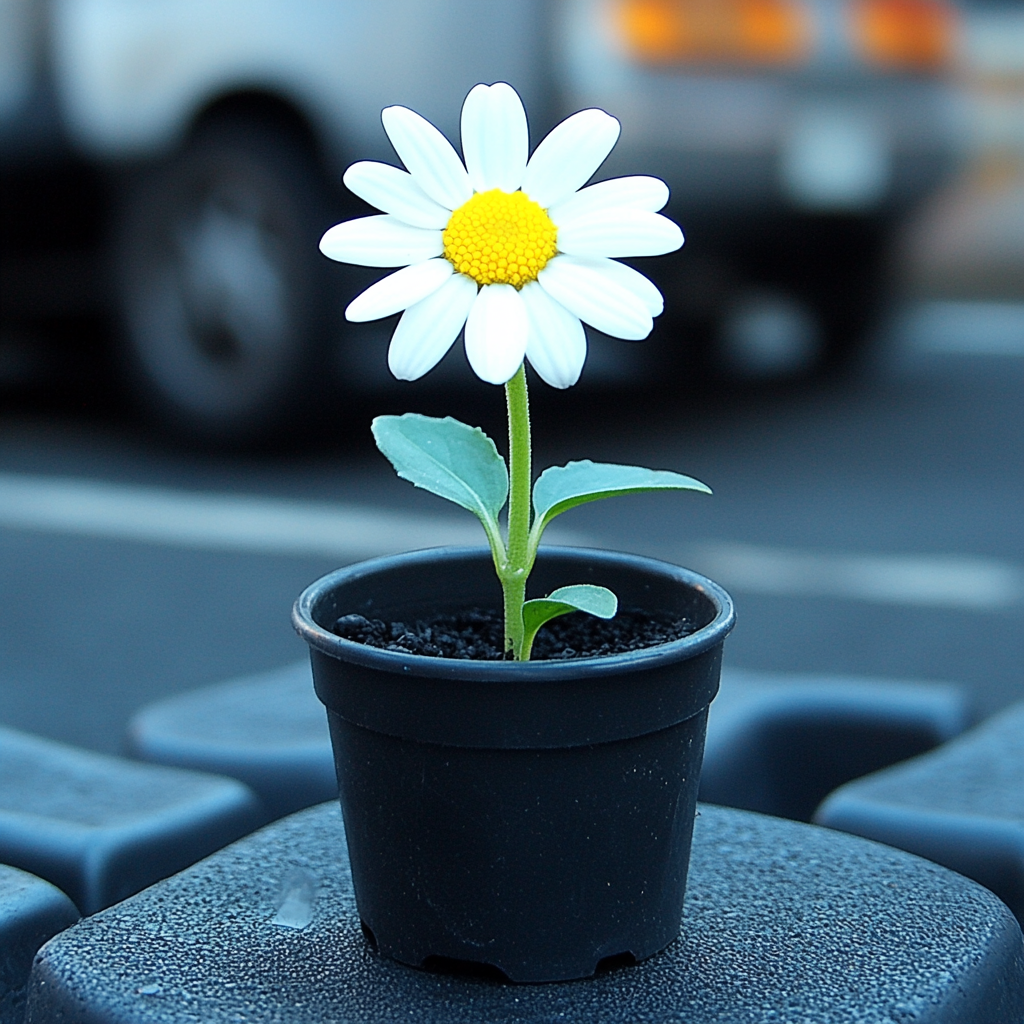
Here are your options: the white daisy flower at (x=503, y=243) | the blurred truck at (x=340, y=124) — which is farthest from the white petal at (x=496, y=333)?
the blurred truck at (x=340, y=124)

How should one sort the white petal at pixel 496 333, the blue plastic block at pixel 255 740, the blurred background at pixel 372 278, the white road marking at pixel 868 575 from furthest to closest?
1. the blurred background at pixel 372 278
2. the white road marking at pixel 868 575
3. the blue plastic block at pixel 255 740
4. the white petal at pixel 496 333

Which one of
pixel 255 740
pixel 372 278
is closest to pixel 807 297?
pixel 372 278

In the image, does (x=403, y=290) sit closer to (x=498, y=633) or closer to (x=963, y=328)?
(x=498, y=633)

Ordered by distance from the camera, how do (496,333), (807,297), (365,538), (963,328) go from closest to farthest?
(496,333) < (365,538) < (807,297) < (963,328)

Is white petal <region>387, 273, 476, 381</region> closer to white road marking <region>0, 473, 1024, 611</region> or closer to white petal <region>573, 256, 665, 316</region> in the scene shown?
white petal <region>573, 256, 665, 316</region>

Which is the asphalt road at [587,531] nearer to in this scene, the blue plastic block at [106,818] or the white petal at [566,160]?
the blue plastic block at [106,818]

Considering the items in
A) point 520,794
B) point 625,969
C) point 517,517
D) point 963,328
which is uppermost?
point 517,517

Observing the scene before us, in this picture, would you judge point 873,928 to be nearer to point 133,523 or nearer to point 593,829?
point 593,829
